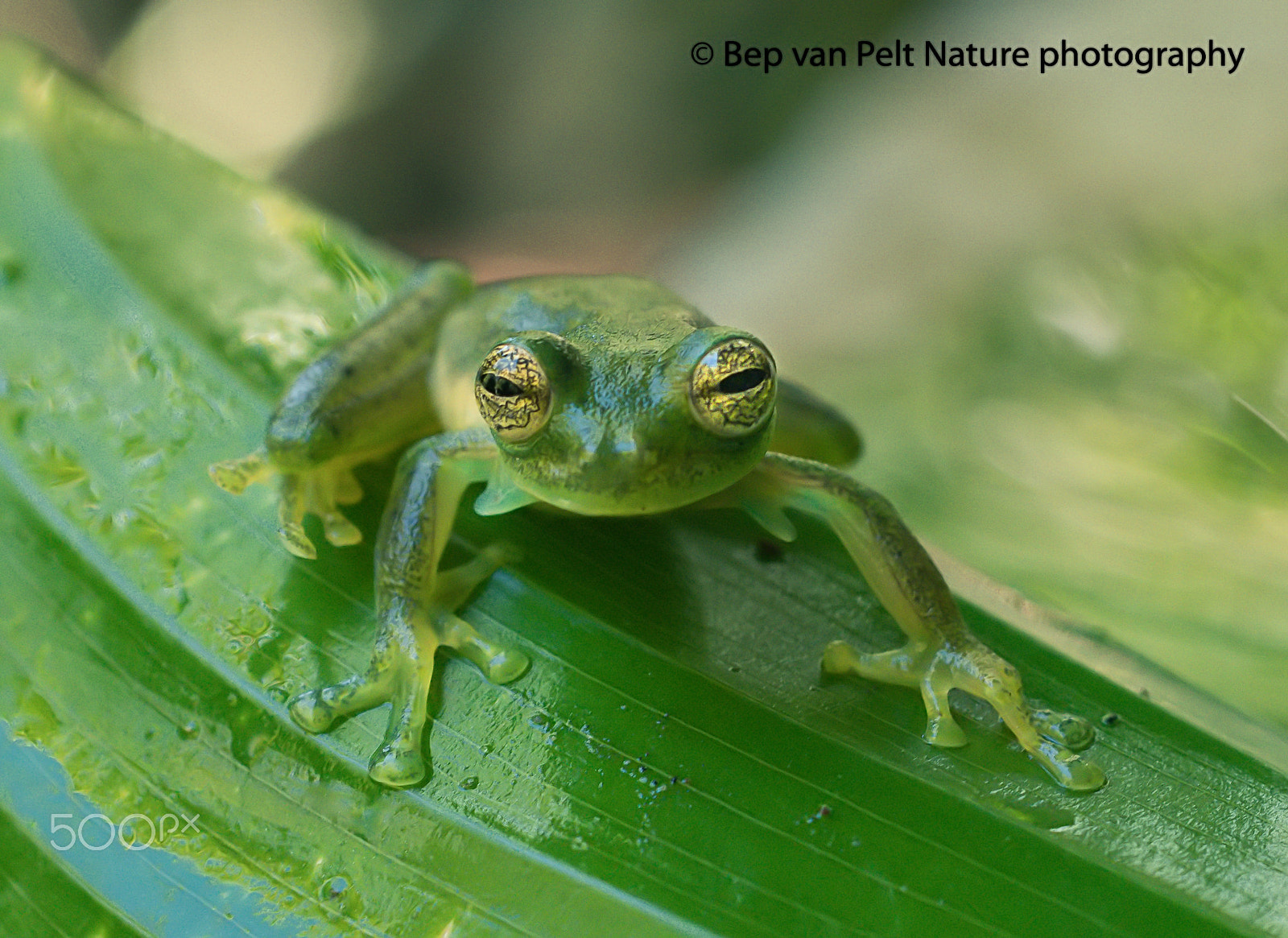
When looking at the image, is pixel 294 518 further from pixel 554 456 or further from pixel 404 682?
pixel 554 456

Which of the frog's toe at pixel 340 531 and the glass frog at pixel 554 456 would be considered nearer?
the glass frog at pixel 554 456

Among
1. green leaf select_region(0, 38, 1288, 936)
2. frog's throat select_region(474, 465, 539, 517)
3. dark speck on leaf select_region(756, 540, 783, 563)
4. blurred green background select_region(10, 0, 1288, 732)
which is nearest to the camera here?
green leaf select_region(0, 38, 1288, 936)

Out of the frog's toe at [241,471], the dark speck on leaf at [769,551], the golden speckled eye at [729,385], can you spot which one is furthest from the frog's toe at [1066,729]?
the frog's toe at [241,471]

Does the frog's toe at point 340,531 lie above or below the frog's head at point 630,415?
below

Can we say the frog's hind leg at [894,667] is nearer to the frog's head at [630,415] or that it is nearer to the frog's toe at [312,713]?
the frog's head at [630,415]

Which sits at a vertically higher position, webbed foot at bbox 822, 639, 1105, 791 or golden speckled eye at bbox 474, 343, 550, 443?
golden speckled eye at bbox 474, 343, 550, 443

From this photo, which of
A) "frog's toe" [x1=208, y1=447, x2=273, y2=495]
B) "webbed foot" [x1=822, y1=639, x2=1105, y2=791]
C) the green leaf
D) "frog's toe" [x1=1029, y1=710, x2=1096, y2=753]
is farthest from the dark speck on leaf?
"frog's toe" [x1=208, y1=447, x2=273, y2=495]

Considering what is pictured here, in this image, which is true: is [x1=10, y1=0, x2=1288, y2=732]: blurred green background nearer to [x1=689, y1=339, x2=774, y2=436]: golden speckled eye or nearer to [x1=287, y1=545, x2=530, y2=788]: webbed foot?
[x1=689, y1=339, x2=774, y2=436]: golden speckled eye

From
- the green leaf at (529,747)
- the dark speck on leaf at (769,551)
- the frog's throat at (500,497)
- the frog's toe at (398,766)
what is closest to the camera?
the green leaf at (529,747)
